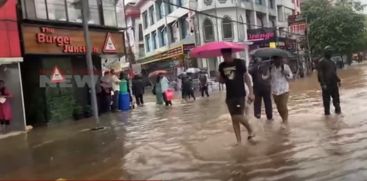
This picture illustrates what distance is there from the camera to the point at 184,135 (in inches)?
458

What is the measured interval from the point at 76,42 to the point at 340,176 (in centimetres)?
1465

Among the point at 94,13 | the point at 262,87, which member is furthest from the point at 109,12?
the point at 262,87

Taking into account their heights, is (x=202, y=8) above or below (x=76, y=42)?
above

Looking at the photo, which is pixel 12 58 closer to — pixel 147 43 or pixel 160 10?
pixel 160 10

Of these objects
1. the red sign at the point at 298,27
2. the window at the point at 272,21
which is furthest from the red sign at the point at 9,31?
the window at the point at 272,21

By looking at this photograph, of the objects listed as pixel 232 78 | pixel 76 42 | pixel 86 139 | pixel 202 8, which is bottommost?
pixel 86 139

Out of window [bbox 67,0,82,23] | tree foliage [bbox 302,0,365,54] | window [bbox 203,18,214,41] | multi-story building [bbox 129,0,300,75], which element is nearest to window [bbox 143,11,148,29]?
multi-story building [bbox 129,0,300,75]

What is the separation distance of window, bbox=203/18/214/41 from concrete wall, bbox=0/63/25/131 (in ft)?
95.5

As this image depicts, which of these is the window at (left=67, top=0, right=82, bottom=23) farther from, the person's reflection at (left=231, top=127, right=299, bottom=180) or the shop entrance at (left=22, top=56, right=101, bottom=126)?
the person's reflection at (left=231, top=127, right=299, bottom=180)

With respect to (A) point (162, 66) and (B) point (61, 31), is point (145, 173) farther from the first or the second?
(A) point (162, 66)

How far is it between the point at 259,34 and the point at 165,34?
12800mm

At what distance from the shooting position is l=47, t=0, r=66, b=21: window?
1842cm

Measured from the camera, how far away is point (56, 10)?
1883 cm

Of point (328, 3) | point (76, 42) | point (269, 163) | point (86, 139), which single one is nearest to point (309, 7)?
point (328, 3)
